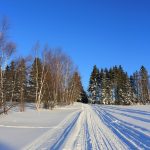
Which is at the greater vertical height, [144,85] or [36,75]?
[144,85]

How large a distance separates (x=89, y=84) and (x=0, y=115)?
278ft

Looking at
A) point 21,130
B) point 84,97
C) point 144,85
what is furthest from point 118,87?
point 21,130

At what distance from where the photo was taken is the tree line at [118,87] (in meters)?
97.1

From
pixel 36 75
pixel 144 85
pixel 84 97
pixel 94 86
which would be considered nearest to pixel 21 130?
pixel 36 75

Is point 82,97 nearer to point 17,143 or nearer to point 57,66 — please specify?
point 57,66

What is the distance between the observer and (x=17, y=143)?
41.7 feet

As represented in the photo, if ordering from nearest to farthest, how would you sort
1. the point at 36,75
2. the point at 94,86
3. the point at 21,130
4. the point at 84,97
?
1. the point at 21,130
2. the point at 36,75
3. the point at 94,86
4. the point at 84,97

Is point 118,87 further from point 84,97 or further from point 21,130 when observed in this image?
point 21,130

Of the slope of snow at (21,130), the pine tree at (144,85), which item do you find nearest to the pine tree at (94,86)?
the pine tree at (144,85)

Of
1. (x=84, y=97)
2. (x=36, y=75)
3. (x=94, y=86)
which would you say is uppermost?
(x=94, y=86)

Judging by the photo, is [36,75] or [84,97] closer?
[36,75]

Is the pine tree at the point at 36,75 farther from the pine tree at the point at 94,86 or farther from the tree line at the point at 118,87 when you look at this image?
the pine tree at the point at 94,86

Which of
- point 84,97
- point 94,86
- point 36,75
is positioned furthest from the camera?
point 84,97

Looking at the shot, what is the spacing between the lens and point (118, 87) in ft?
329
